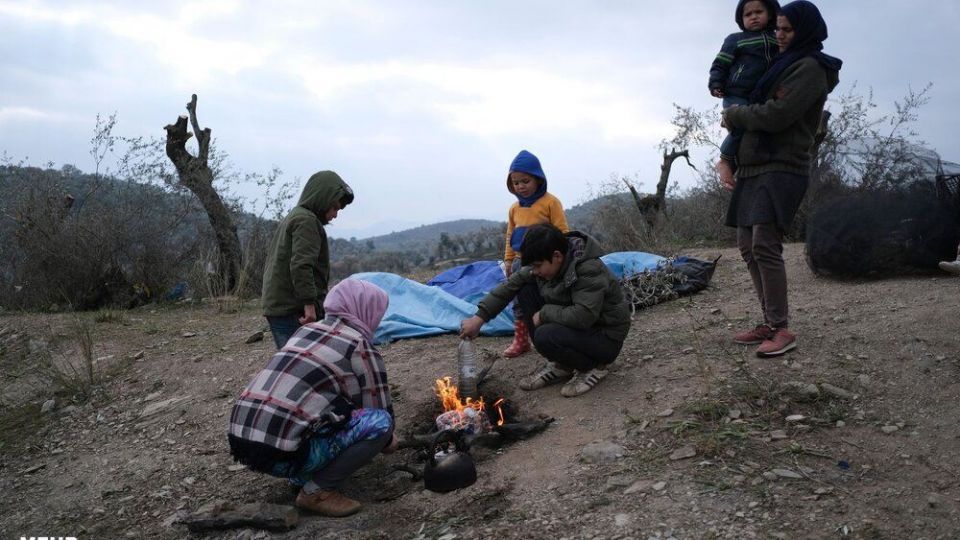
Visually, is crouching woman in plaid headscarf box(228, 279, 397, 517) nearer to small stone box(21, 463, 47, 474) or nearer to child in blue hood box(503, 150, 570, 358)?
child in blue hood box(503, 150, 570, 358)

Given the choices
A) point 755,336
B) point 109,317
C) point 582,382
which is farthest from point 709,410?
point 109,317

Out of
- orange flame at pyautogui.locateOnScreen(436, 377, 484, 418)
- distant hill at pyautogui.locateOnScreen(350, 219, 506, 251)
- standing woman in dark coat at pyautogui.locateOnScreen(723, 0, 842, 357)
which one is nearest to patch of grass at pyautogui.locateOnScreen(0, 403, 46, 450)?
orange flame at pyautogui.locateOnScreen(436, 377, 484, 418)

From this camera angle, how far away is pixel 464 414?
3814 mm

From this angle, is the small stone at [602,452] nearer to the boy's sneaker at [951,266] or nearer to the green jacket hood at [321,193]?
the green jacket hood at [321,193]

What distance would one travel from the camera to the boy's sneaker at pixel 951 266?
16.7ft

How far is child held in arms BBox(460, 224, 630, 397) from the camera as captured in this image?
12.1ft

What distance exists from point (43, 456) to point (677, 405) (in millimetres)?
3937

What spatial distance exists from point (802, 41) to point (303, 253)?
2908 millimetres

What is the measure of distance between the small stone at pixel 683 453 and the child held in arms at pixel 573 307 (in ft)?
2.86

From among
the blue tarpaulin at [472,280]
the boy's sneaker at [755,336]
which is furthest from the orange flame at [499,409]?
the blue tarpaulin at [472,280]

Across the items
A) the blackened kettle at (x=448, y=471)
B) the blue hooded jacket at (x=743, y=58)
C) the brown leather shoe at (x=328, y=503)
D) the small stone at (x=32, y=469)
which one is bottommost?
the small stone at (x=32, y=469)

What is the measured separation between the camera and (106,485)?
3883 mm

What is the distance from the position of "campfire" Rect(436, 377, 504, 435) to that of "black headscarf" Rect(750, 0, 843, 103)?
2.30 meters

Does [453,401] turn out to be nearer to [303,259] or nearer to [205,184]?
[303,259]
